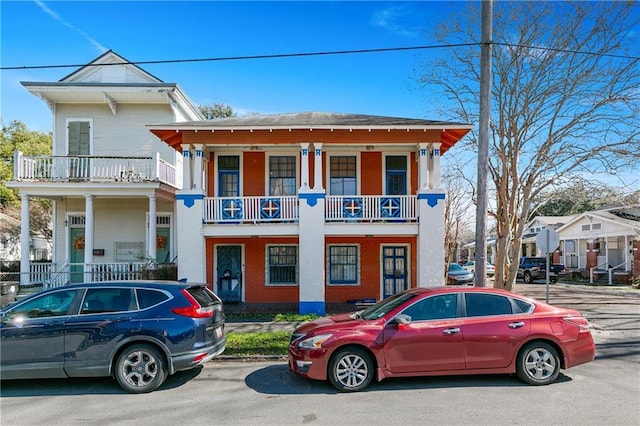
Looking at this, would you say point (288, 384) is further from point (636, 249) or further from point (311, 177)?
point (636, 249)

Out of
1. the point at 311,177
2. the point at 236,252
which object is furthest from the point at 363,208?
the point at 236,252

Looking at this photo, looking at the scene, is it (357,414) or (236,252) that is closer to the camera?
(357,414)

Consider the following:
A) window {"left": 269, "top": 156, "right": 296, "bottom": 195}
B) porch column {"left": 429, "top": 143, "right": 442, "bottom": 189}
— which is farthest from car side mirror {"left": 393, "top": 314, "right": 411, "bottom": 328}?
window {"left": 269, "top": 156, "right": 296, "bottom": 195}

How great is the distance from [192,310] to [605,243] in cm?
3261

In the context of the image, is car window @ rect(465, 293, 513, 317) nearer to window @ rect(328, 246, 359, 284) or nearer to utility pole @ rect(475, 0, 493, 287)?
utility pole @ rect(475, 0, 493, 287)

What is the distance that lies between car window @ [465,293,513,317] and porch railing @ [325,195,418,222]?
6.55 m

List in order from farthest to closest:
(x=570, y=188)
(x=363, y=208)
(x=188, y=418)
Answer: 1. (x=570, y=188)
2. (x=363, y=208)
3. (x=188, y=418)

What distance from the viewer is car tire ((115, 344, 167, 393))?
5957 millimetres

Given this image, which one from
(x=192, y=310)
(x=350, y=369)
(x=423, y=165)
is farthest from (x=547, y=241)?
(x=192, y=310)

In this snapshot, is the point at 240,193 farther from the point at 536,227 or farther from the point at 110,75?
the point at 536,227

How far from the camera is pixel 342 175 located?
1496 centimetres

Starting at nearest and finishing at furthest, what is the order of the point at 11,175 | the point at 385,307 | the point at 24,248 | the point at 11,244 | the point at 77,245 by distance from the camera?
the point at 385,307 → the point at 24,248 → the point at 77,245 → the point at 11,244 → the point at 11,175

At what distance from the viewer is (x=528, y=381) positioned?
6.01 m

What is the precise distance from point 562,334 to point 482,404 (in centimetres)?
188
